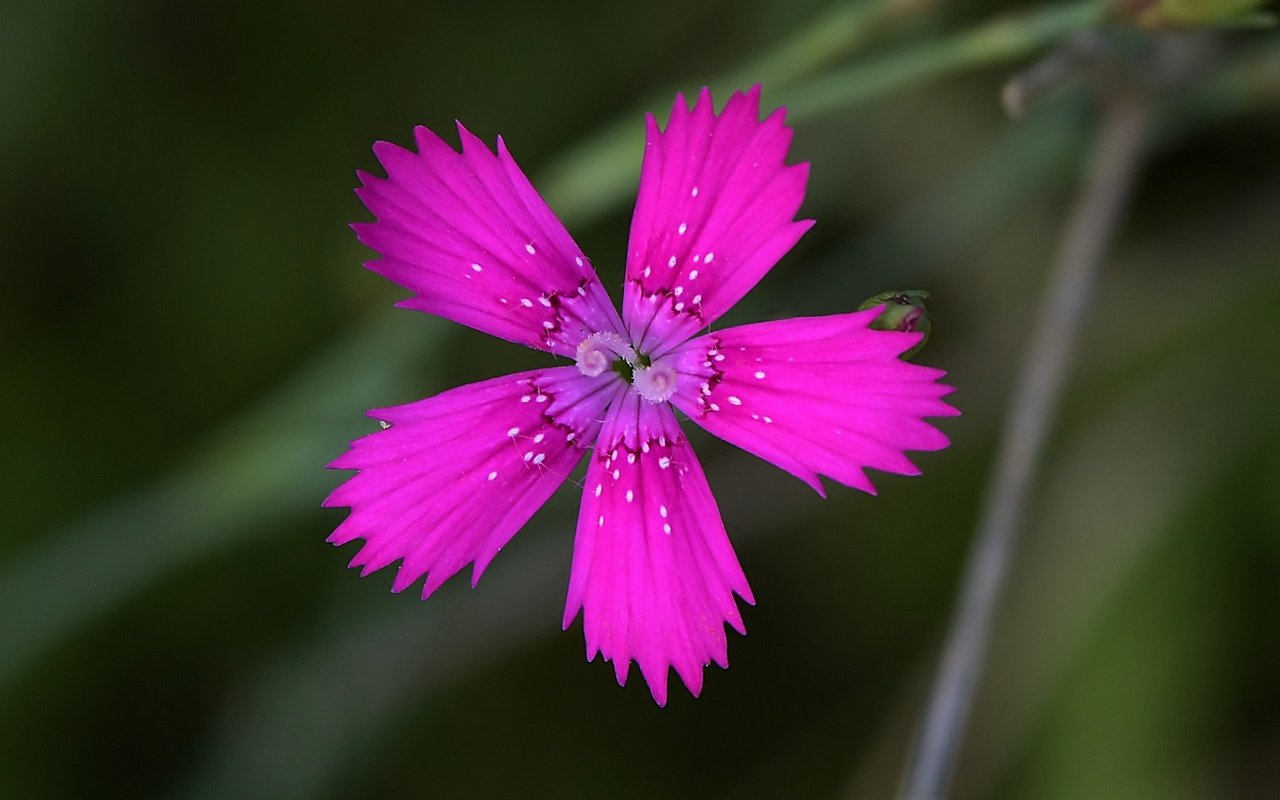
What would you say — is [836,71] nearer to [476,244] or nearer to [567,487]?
[476,244]

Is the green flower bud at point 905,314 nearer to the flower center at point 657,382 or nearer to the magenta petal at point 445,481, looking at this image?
the flower center at point 657,382

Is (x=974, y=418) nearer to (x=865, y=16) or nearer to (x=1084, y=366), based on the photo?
(x=1084, y=366)

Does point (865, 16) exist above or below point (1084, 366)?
above

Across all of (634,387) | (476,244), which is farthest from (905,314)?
(476,244)

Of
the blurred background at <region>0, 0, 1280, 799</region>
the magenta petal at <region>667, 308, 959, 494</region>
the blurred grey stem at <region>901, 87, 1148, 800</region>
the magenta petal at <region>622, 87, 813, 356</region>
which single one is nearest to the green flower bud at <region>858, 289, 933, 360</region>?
the magenta petal at <region>667, 308, 959, 494</region>

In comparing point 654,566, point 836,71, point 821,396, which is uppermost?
point 836,71

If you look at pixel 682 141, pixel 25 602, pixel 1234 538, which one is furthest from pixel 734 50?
pixel 25 602

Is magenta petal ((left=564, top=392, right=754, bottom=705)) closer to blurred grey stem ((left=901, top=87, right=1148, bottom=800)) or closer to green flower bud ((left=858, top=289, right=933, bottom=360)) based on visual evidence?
green flower bud ((left=858, top=289, right=933, bottom=360))
